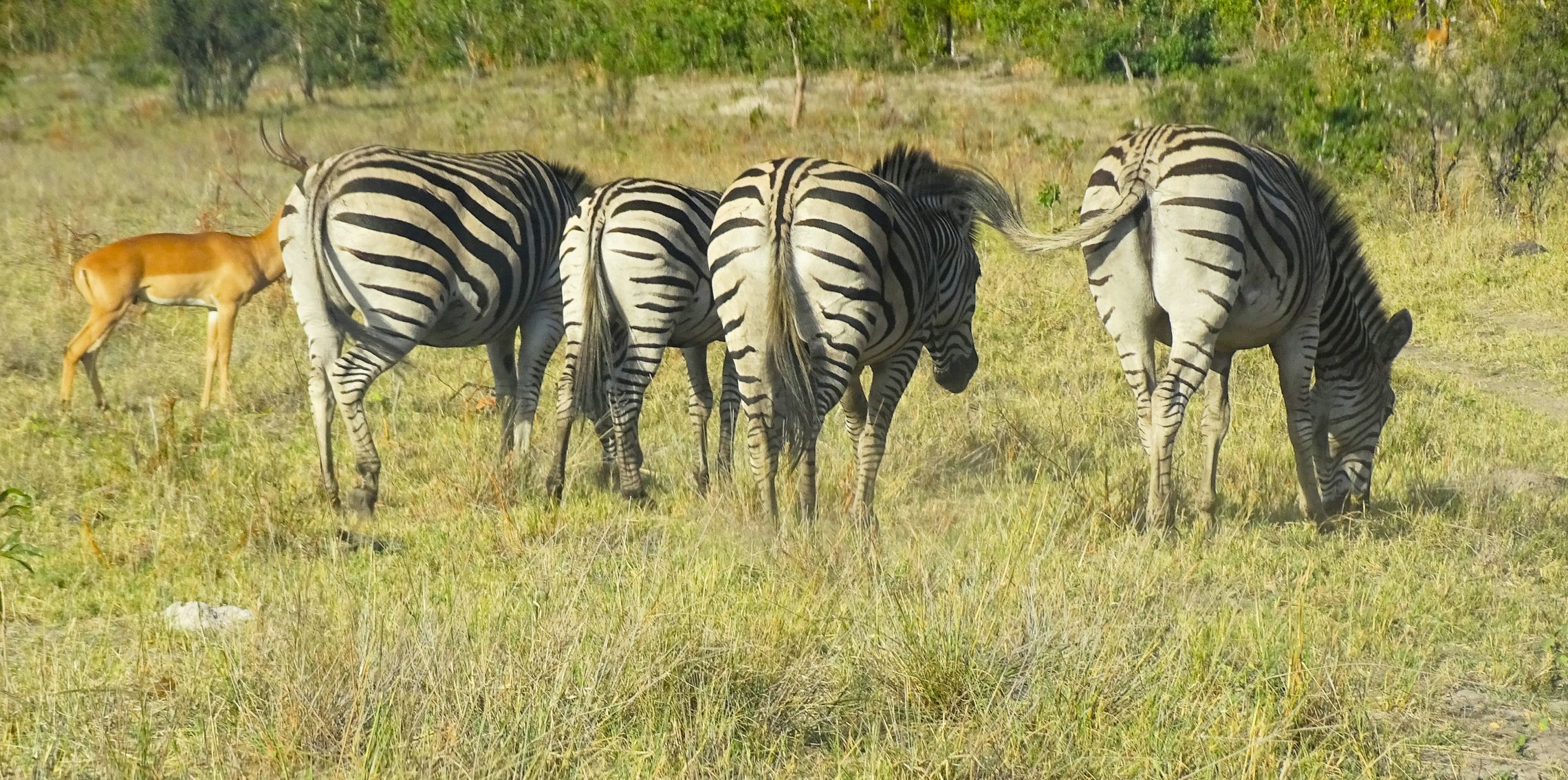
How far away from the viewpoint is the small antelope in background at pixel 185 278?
868cm

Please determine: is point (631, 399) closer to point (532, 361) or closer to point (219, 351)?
point (532, 361)

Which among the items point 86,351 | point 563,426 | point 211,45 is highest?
point 211,45

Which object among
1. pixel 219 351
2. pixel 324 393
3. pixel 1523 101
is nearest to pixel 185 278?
pixel 219 351

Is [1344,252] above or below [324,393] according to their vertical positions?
above

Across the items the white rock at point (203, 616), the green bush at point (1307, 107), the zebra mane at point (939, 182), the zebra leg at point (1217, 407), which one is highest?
the green bush at point (1307, 107)

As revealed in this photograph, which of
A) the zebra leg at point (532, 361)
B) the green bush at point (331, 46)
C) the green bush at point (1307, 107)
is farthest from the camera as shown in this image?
the green bush at point (331, 46)

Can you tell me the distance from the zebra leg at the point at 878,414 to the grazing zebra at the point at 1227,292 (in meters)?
0.81

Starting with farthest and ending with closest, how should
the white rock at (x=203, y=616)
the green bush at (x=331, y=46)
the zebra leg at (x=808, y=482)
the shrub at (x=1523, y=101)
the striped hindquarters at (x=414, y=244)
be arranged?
1. the green bush at (x=331, y=46)
2. the shrub at (x=1523, y=101)
3. the striped hindquarters at (x=414, y=244)
4. the zebra leg at (x=808, y=482)
5. the white rock at (x=203, y=616)

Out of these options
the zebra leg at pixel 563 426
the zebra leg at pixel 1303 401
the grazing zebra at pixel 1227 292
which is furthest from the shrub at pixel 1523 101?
the zebra leg at pixel 563 426

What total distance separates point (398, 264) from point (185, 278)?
11.3 feet

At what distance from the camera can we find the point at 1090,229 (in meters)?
5.81

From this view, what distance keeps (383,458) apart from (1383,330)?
5409 mm

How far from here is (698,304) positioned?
22.1ft

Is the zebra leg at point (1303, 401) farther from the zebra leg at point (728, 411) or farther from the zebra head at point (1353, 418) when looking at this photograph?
the zebra leg at point (728, 411)
